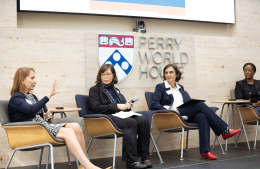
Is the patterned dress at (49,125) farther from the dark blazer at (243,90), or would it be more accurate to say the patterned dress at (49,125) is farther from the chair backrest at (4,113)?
the dark blazer at (243,90)

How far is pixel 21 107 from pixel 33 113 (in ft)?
0.42

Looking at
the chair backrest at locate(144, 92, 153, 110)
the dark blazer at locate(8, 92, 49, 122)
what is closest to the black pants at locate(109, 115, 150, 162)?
the chair backrest at locate(144, 92, 153, 110)

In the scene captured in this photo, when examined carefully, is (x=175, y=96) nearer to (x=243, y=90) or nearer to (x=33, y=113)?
(x=243, y=90)

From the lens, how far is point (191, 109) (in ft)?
13.8

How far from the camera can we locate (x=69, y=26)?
5.05 metres

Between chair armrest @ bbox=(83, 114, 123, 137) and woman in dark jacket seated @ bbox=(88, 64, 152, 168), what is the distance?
0.31 ft

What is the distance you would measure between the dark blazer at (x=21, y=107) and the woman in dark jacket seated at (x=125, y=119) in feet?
3.27

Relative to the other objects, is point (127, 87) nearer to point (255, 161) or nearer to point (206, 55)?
point (206, 55)

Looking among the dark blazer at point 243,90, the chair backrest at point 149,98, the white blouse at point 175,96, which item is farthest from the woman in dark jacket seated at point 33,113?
the dark blazer at point 243,90

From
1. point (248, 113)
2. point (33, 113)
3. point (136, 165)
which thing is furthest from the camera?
point (248, 113)

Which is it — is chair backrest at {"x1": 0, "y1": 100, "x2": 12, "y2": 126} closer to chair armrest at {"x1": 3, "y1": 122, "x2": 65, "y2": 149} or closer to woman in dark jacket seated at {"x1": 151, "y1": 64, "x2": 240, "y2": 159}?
chair armrest at {"x1": 3, "y1": 122, "x2": 65, "y2": 149}

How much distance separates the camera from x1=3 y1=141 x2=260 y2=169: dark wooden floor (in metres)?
3.55

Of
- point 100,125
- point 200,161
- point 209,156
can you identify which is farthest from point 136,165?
point 209,156

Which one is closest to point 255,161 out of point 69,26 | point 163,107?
point 163,107
